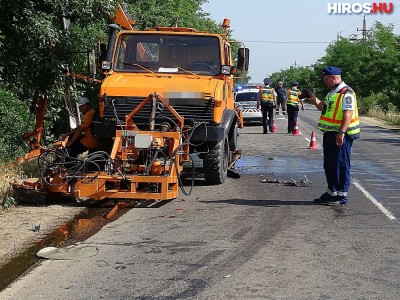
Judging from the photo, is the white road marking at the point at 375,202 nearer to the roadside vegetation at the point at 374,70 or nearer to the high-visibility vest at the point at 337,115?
the high-visibility vest at the point at 337,115

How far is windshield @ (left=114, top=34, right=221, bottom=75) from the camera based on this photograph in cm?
1130

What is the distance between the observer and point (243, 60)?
12.2m

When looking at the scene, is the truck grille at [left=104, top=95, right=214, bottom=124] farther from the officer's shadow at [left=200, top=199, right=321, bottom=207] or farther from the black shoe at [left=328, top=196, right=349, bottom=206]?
the black shoe at [left=328, top=196, right=349, bottom=206]

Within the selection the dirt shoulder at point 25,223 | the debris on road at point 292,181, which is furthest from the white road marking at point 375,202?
the dirt shoulder at point 25,223

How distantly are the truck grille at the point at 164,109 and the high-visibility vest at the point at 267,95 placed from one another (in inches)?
532

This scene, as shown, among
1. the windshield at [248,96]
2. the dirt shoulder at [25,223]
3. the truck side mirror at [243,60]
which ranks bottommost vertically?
the dirt shoulder at [25,223]

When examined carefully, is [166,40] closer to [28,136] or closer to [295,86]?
[28,136]

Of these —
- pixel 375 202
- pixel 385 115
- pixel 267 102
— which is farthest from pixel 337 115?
pixel 385 115

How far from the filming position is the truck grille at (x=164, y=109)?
1020 cm

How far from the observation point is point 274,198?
403 inches

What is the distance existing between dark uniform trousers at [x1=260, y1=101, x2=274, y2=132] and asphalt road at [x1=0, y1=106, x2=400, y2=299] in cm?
1244

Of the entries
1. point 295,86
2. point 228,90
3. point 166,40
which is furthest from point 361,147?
point 166,40

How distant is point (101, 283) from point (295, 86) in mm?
18085

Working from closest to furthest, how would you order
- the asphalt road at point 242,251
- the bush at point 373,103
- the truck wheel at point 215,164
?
the asphalt road at point 242,251 < the truck wheel at point 215,164 < the bush at point 373,103
